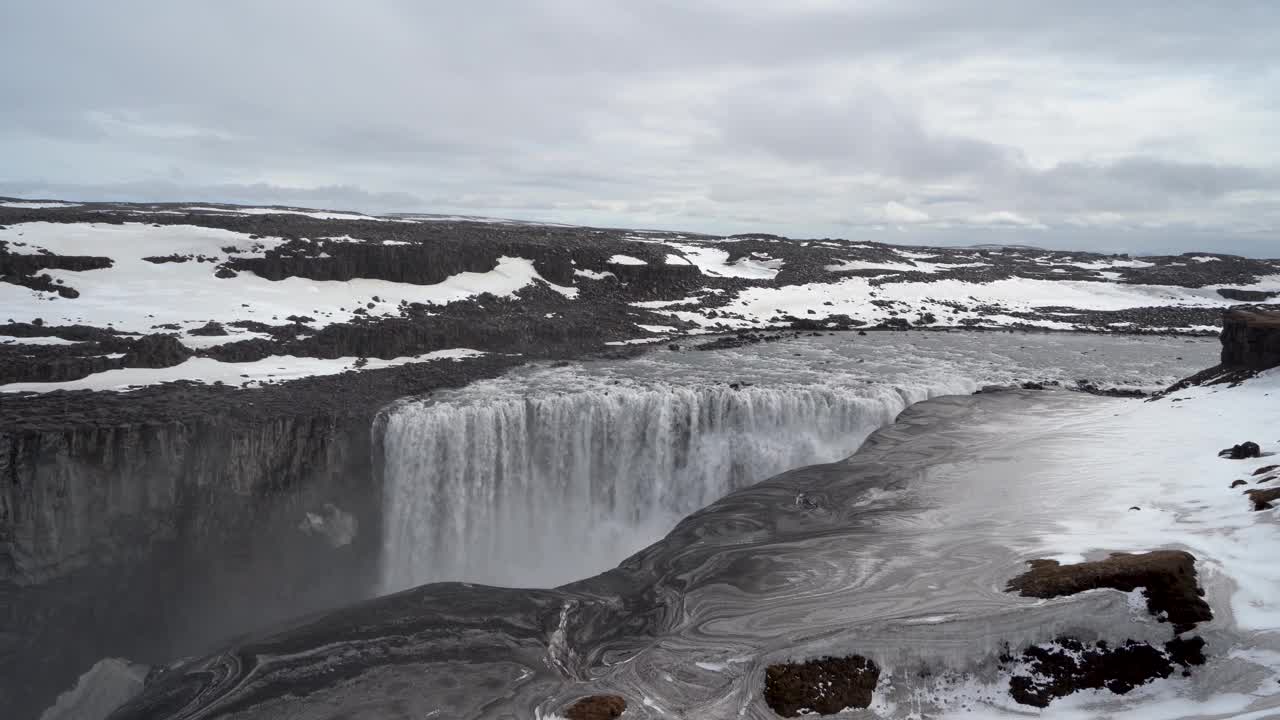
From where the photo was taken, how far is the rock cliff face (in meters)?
23.8

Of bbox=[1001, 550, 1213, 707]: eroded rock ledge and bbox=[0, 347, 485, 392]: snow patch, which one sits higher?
bbox=[0, 347, 485, 392]: snow patch

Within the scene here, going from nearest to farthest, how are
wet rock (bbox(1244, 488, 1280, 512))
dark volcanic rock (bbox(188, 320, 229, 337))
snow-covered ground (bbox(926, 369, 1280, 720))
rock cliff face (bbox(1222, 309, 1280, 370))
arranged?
snow-covered ground (bbox(926, 369, 1280, 720)), wet rock (bbox(1244, 488, 1280, 512)), rock cliff face (bbox(1222, 309, 1280, 370)), dark volcanic rock (bbox(188, 320, 229, 337))

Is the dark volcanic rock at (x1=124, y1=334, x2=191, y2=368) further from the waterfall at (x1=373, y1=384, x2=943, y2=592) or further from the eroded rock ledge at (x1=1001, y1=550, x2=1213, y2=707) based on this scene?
the eroded rock ledge at (x1=1001, y1=550, x2=1213, y2=707)

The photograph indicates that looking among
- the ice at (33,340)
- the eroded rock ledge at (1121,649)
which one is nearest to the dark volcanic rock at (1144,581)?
the eroded rock ledge at (1121,649)

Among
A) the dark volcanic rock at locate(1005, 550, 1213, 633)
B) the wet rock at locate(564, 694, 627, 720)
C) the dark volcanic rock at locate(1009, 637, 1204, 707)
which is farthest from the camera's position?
the dark volcanic rock at locate(1005, 550, 1213, 633)

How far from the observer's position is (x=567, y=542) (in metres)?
25.0

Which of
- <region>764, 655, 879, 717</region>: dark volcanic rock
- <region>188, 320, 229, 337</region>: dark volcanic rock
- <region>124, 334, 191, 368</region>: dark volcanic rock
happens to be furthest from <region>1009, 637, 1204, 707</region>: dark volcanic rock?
<region>188, 320, 229, 337</region>: dark volcanic rock

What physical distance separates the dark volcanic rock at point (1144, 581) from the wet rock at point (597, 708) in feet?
23.3

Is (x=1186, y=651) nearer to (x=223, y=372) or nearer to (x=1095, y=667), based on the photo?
(x=1095, y=667)

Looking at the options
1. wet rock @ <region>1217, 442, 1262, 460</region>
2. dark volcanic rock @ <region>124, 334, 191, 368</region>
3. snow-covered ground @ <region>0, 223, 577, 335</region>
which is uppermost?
snow-covered ground @ <region>0, 223, 577, 335</region>

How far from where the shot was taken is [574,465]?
25.4m

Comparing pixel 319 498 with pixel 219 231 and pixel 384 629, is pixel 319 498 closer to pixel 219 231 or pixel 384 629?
pixel 384 629

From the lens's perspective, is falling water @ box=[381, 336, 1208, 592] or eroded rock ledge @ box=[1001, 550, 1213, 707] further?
falling water @ box=[381, 336, 1208, 592]

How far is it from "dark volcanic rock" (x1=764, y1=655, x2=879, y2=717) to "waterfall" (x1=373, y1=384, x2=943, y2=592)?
13.1m
